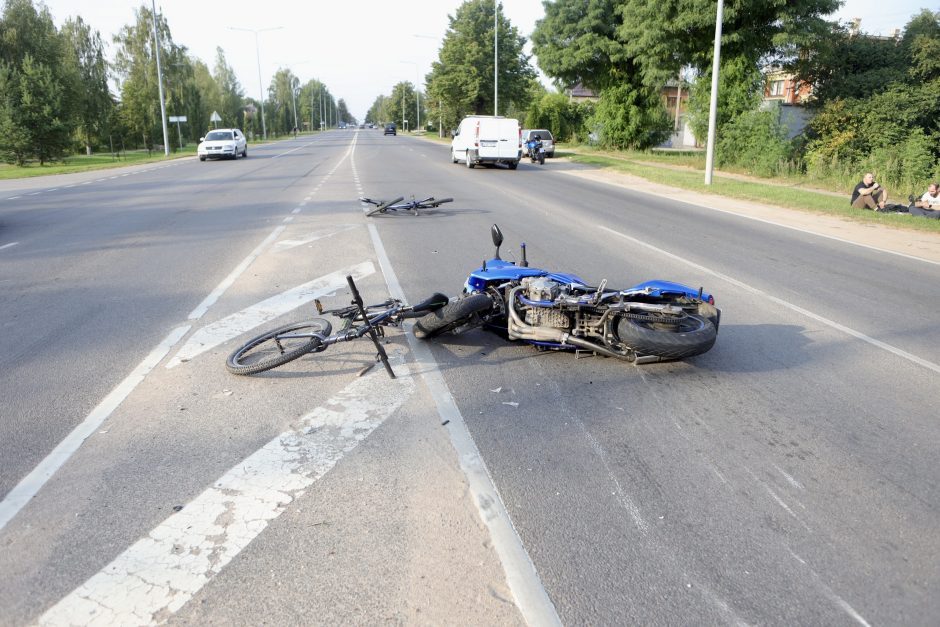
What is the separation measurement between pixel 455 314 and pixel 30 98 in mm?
38526

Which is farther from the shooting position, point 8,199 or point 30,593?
point 8,199

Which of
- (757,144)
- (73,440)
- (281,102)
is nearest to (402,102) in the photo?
(281,102)

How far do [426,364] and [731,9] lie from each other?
25964mm

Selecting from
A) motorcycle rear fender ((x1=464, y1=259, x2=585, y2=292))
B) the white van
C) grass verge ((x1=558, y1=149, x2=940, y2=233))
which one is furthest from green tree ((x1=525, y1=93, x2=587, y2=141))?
motorcycle rear fender ((x1=464, y1=259, x2=585, y2=292))

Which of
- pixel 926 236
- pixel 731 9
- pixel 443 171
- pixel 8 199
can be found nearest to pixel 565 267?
pixel 926 236

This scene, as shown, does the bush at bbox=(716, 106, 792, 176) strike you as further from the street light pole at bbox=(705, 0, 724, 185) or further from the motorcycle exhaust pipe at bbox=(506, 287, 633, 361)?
the motorcycle exhaust pipe at bbox=(506, 287, 633, 361)

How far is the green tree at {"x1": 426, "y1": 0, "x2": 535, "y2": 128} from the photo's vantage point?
6531 centimetres

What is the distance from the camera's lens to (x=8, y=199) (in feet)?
63.3

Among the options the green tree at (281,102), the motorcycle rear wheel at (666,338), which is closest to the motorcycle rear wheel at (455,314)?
the motorcycle rear wheel at (666,338)

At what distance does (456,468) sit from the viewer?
394cm

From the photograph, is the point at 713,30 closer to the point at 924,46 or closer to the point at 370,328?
the point at 924,46

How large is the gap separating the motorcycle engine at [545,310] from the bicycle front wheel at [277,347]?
1685 mm

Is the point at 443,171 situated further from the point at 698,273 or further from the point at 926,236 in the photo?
the point at 698,273

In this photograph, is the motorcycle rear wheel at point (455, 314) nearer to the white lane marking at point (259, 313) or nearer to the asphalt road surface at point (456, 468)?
the asphalt road surface at point (456, 468)
